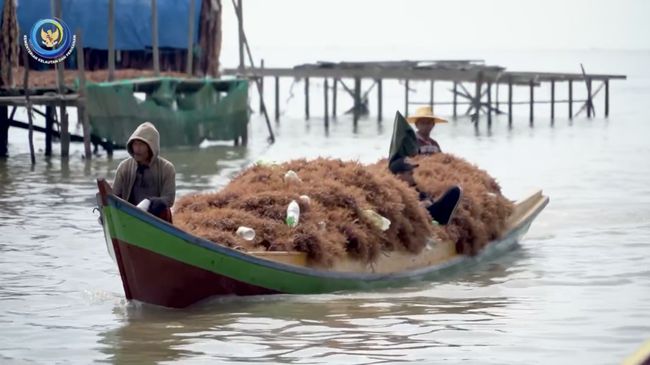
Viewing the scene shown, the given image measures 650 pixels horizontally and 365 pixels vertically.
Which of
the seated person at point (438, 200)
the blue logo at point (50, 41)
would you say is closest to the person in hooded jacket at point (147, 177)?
the seated person at point (438, 200)

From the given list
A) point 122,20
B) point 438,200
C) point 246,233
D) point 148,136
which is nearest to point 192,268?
point 246,233

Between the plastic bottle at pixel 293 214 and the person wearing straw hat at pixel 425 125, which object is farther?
the person wearing straw hat at pixel 425 125

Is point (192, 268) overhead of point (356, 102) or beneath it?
overhead

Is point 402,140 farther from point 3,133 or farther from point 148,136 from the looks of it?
point 3,133

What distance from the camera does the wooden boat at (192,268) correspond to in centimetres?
1111

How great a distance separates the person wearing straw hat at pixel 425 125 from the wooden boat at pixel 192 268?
230 centimetres

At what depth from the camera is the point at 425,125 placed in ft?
49.4

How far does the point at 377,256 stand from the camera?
511 inches

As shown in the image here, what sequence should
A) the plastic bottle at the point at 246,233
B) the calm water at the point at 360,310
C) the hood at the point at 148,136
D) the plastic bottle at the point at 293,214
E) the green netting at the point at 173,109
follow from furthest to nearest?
1. the green netting at the point at 173,109
2. the plastic bottle at the point at 293,214
3. the plastic bottle at the point at 246,233
4. the hood at the point at 148,136
5. the calm water at the point at 360,310

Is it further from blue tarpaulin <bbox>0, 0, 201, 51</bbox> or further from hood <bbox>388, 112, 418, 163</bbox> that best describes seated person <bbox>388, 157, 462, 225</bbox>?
blue tarpaulin <bbox>0, 0, 201, 51</bbox>

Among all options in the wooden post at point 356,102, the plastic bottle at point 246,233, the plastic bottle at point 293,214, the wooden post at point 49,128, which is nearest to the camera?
the plastic bottle at point 246,233

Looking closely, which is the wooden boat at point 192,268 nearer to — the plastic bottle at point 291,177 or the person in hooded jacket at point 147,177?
the person in hooded jacket at point 147,177

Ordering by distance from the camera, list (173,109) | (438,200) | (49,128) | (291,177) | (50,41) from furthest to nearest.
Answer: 1. (173,109)
2. (49,128)
3. (50,41)
4. (438,200)
5. (291,177)

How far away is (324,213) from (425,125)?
2.71 meters
